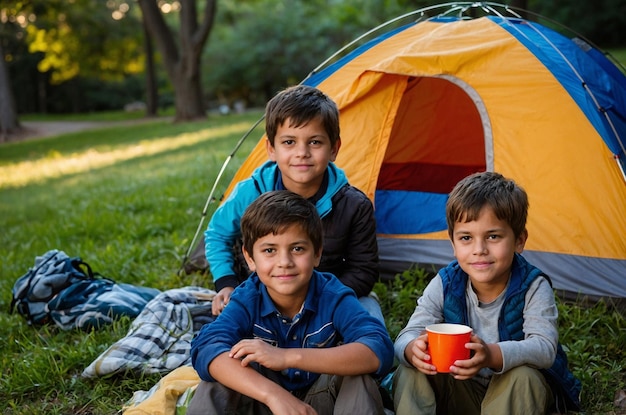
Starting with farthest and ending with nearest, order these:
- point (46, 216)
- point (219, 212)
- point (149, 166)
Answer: point (149, 166), point (46, 216), point (219, 212)

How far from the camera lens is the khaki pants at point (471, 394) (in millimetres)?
2168

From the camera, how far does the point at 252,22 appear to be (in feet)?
84.4

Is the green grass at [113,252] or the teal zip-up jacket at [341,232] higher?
the teal zip-up jacket at [341,232]

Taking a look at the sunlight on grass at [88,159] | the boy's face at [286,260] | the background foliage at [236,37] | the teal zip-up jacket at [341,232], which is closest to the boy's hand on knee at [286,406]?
the boy's face at [286,260]

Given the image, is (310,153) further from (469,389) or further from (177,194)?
(177,194)

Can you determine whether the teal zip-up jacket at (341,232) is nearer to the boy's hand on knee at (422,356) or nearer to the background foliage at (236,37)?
the boy's hand on knee at (422,356)

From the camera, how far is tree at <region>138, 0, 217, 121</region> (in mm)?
15977

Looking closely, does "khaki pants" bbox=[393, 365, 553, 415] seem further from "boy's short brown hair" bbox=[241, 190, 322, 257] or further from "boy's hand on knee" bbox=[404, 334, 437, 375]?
"boy's short brown hair" bbox=[241, 190, 322, 257]

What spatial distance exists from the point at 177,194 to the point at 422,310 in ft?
15.9

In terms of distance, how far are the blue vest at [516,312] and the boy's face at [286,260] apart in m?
0.49

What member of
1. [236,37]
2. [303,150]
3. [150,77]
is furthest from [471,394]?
[236,37]

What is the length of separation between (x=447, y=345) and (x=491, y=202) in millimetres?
519

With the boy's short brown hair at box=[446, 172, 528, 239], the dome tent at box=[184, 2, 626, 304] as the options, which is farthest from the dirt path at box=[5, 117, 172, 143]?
the boy's short brown hair at box=[446, 172, 528, 239]

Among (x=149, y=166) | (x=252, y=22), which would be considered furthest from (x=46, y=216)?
(x=252, y=22)
